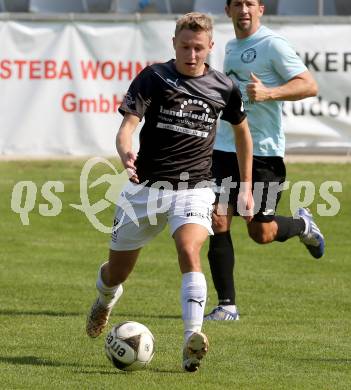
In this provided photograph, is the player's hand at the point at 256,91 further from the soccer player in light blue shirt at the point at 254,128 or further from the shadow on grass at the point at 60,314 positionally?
the shadow on grass at the point at 60,314

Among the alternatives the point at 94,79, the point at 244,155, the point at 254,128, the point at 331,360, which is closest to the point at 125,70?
the point at 94,79

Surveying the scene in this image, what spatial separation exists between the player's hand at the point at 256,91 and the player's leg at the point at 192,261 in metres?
1.17

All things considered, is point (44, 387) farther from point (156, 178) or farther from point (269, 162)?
point (269, 162)

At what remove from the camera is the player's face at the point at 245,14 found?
9766 mm

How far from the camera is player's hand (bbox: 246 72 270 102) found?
29.1ft

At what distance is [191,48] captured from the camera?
7680 mm

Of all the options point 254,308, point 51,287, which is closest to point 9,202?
point 51,287

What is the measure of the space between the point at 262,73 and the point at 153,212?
245 centimetres

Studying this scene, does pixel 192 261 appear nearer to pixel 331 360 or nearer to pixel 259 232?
pixel 331 360

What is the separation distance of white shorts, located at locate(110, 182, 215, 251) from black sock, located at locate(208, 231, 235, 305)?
6.09 ft

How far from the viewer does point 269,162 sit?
33.0 feet

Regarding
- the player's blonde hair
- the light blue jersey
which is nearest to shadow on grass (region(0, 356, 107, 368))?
the player's blonde hair

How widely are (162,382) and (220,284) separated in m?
2.76

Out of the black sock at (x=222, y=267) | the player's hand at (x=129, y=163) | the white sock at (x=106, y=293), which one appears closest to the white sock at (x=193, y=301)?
the player's hand at (x=129, y=163)
